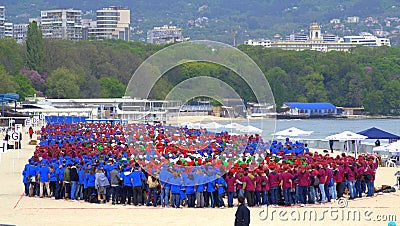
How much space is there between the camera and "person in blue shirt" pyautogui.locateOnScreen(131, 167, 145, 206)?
2758 centimetres

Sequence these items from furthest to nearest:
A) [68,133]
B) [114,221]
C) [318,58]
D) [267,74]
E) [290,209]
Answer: [318,58]
[267,74]
[68,133]
[290,209]
[114,221]

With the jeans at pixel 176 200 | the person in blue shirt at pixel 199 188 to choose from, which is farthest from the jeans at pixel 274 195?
the jeans at pixel 176 200

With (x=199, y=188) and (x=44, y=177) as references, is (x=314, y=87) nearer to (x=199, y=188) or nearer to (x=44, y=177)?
(x=44, y=177)

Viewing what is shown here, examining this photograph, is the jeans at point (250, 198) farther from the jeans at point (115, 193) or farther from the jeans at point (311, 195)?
the jeans at point (115, 193)

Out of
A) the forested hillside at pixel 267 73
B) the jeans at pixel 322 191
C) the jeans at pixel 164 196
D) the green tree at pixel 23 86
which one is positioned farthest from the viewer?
the forested hillside at pixel 267 73

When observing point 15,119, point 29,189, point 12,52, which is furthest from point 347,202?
point 12,52

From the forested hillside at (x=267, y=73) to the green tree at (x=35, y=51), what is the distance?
3.99 ft

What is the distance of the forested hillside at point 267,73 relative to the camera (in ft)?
465

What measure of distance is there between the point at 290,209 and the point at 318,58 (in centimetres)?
15493

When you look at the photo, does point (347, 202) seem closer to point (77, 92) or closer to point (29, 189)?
point (29, 189)

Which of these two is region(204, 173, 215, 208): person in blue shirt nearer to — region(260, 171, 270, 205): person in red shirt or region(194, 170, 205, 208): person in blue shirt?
region(194, 170, 205, 208): person in blue shirt

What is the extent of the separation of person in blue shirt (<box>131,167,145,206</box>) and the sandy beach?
1.43ft

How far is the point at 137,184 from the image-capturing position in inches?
1091

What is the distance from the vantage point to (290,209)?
90.4 feet
